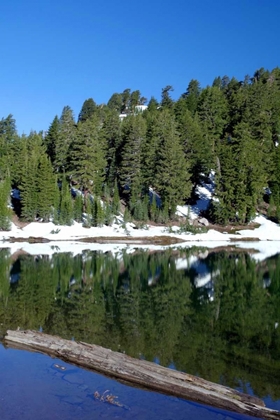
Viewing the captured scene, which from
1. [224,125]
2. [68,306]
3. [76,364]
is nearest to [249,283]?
[68,306]

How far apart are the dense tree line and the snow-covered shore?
7.67 ft

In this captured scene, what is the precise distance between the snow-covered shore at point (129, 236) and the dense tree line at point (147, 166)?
7.67 feet

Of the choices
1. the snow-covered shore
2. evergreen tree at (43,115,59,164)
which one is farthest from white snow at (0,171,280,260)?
evergreen tree at (43,115,59,164)

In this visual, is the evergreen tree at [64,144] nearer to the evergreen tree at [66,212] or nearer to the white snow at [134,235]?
the evergreen tree at [66,212]

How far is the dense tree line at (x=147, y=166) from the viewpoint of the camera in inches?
2717

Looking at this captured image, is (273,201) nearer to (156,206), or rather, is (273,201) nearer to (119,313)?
(156,206)

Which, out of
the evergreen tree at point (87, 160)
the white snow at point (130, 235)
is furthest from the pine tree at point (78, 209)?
Result: the evergreen tree at point (87, 160)

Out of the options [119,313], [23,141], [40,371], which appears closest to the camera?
[40,371]

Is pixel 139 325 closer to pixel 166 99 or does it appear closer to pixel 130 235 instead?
pixel 130 235

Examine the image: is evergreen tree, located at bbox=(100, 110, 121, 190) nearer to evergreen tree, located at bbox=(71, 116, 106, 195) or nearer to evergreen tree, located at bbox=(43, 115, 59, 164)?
evergreen tree, located at bbox=(71, 116, 106, 195)

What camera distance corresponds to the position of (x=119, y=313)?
72.2ft

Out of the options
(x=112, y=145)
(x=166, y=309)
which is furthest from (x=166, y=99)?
(x=166, y=309)

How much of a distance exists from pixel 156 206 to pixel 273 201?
20.4 m

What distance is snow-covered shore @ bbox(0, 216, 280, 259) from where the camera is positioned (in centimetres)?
5916
